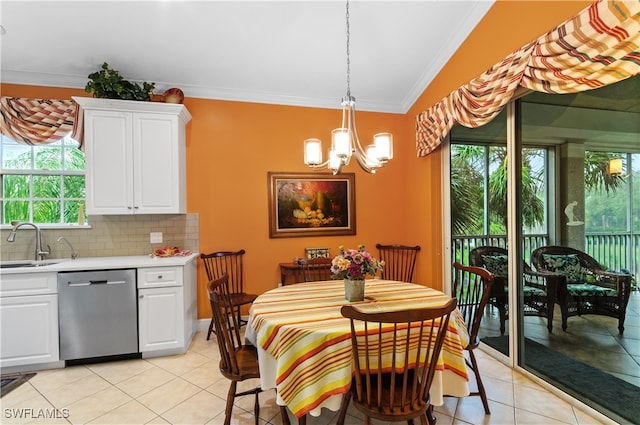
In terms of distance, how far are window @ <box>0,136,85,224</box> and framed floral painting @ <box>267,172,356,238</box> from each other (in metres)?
2.10

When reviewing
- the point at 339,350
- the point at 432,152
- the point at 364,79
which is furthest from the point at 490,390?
the point at 364,79

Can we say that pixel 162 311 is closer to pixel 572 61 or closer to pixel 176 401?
pixel 176 401

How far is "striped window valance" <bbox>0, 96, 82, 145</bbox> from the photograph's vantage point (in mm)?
3137

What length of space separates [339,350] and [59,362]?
9.05 ft

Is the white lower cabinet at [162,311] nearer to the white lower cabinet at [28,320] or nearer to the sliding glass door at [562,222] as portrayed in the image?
the white lower cabinet at [28,320]

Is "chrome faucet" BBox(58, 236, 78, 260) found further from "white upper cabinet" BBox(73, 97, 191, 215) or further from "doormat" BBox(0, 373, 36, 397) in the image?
"doormat" BBox(0, 373, 36, 397)

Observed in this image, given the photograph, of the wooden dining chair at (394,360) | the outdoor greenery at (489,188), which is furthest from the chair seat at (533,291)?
the wooden dining chair at (394,360)

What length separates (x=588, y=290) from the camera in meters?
2.17

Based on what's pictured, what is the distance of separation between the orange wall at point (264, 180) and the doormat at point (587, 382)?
1287 millimetres

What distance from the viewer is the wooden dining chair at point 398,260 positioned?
13.3ft

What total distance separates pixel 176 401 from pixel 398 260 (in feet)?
9.49

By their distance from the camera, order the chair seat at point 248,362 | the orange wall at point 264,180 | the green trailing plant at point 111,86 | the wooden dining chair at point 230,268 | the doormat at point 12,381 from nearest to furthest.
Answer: the chair seat at point 248,362 → the doormat at point 12,381 → the green trailing plant at point 111,86 → the wooden dining chair at point 230,268 → the orange wall at point 264,180

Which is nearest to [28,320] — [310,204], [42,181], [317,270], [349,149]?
[42,181]

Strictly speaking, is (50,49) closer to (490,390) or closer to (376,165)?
(376,165)
